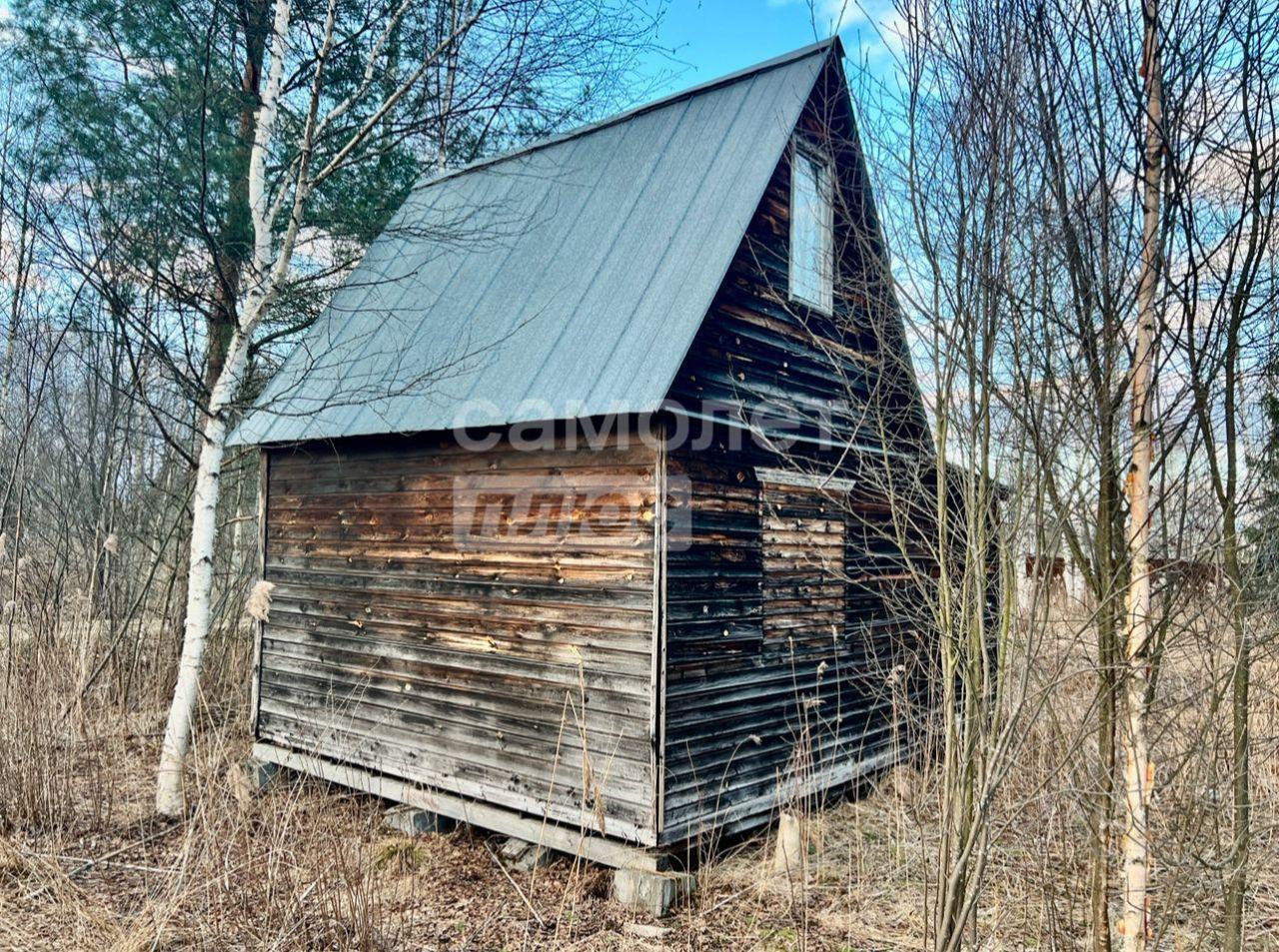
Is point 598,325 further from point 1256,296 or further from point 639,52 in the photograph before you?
point 1256,296

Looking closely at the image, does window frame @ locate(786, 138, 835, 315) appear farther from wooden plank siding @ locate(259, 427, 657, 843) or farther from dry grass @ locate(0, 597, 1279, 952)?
dry grass @ locate(0, 597, 1279, 952)

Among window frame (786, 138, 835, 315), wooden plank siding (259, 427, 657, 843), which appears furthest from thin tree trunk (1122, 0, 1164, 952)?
window frame (786, 138, 835, 315)

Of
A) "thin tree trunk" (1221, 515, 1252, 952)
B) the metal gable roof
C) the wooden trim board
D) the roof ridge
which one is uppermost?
the roof ridge

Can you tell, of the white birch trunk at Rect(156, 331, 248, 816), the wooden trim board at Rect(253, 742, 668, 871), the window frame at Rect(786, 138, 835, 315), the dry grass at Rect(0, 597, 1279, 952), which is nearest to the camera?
the dry grass at Rect(0, 597, 1279, 952)

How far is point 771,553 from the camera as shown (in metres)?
6.92

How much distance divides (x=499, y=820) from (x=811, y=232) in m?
5.66

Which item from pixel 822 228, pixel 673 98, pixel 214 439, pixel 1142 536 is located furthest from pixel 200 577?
pixel 1142 536

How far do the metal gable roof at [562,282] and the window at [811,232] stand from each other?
63 cm

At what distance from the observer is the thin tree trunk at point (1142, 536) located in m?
3.38

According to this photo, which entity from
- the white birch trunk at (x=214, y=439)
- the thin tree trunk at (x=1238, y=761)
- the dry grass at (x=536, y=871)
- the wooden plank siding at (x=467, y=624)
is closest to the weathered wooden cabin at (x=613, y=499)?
the wooden plank siding at (x=467, y=624)

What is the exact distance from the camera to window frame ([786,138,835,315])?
732 centimetres

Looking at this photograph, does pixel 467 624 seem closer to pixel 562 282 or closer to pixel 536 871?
pixel 536 871

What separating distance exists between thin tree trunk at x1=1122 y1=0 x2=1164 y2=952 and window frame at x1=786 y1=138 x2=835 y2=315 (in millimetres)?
3850

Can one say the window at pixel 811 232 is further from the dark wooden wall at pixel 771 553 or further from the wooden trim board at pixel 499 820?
the wooden trim board at pixel 499 820
